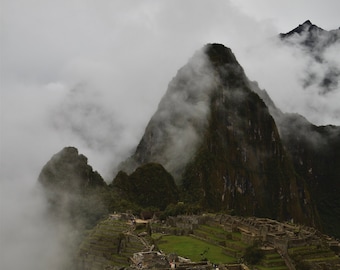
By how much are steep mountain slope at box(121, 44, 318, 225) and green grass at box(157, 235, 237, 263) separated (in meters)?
46.3

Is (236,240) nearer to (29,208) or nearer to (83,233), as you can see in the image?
(83,233)

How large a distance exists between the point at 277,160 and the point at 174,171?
40.3 m

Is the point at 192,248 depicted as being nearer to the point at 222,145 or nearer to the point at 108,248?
the point at 108,248

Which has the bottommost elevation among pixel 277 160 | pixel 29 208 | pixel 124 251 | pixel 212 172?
pixel 124 251

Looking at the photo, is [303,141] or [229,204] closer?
[229,204]

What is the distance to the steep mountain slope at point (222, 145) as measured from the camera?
373 ft

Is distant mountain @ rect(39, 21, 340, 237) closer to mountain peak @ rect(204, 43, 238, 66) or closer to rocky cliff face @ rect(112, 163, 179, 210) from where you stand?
rocky cliff face @ rect(112, 163, 179, 210)

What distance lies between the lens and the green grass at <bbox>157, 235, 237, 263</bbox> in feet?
143

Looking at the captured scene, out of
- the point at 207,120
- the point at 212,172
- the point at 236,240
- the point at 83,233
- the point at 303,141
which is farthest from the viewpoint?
the point at 303,141

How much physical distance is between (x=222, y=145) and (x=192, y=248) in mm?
77492

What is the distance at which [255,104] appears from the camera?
141 m

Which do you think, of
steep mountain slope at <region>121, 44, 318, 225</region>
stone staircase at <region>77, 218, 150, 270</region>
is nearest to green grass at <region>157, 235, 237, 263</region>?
stone staircase at <region>77, 218, 150, 270</region>

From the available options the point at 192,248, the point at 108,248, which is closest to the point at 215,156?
the point at 192,248

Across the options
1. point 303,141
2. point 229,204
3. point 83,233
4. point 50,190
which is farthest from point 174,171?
point 303,141
